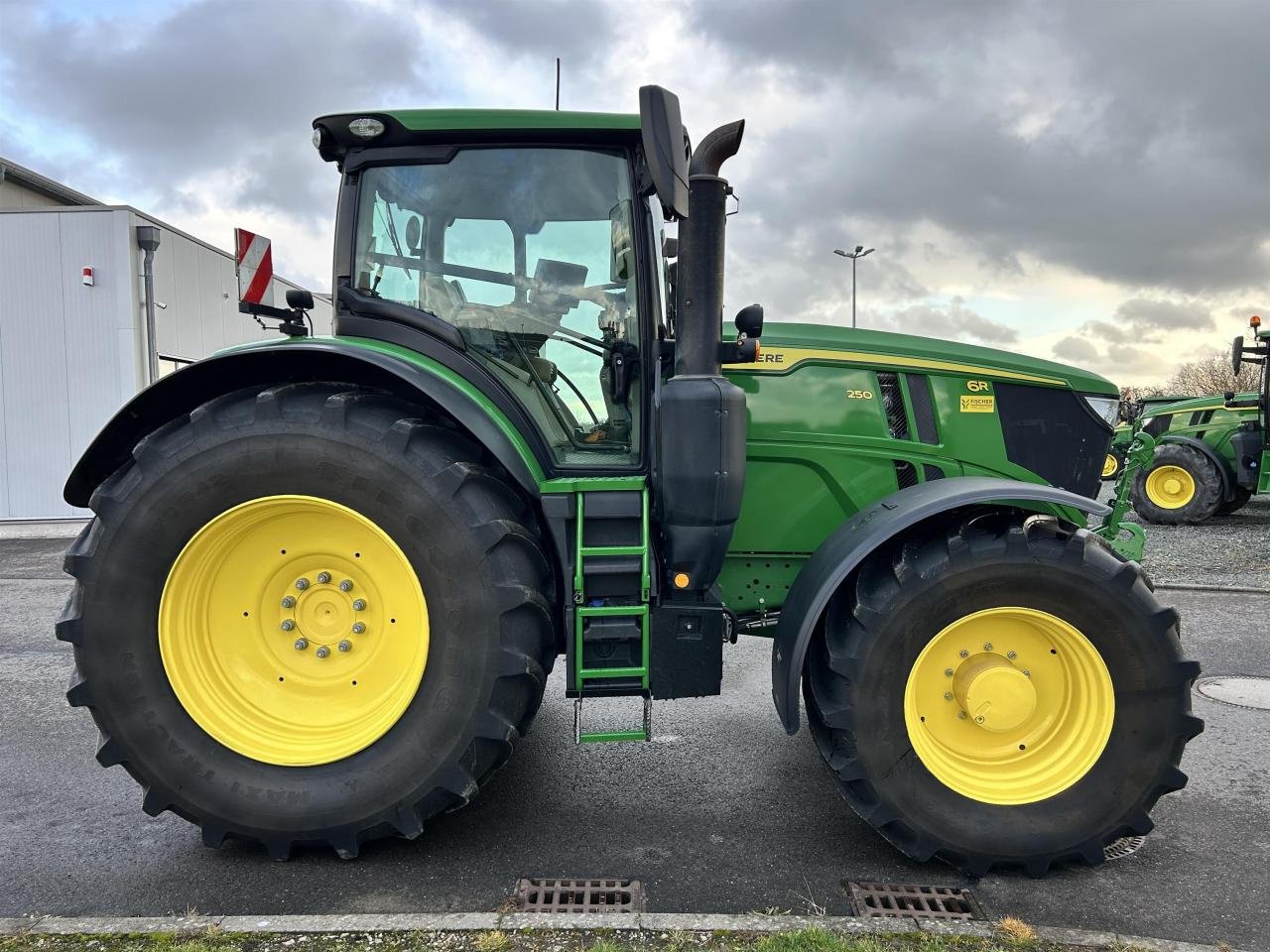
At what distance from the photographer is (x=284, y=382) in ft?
9.43

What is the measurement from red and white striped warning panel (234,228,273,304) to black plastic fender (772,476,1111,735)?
571 cm

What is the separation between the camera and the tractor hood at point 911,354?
322cm

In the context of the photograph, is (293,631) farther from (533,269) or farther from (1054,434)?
(1054,434)

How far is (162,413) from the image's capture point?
115 inches

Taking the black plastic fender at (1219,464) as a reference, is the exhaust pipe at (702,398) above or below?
above

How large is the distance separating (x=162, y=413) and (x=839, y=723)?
101 inches

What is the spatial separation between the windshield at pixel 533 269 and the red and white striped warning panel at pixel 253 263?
437cm

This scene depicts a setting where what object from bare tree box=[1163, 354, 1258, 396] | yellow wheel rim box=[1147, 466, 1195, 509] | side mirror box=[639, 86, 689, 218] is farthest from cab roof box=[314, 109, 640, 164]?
bare tree box=[1163, 354, 1258, 396]

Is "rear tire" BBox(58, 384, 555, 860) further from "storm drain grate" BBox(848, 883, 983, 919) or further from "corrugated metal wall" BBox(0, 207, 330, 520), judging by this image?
"corrugated metal wall" BBox(0, 207, 330, 520)

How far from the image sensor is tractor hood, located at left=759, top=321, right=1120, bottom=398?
3.22 metres

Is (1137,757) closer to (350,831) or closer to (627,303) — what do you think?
(627,303)

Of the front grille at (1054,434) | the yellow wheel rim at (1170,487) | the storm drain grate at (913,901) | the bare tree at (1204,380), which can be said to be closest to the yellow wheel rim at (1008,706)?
the storm drain grate at (913,901)

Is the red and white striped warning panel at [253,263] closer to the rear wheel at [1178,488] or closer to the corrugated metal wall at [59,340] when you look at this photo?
the corrugated metal wall at [59,340]

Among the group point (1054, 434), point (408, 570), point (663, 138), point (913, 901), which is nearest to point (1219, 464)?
point (1054, 434)
